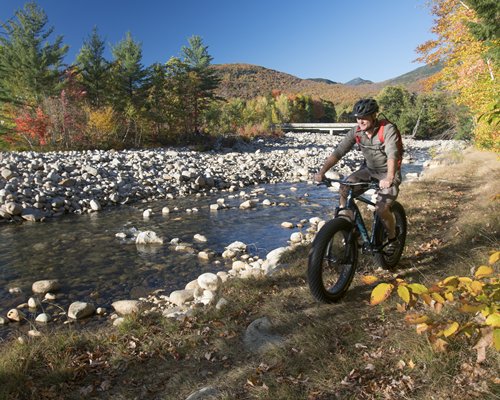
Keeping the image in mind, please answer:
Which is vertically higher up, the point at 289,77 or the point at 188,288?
the point at 289,77

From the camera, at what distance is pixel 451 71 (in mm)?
15602

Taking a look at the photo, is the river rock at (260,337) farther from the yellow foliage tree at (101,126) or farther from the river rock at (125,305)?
the yellow foliage tree at (101,126)

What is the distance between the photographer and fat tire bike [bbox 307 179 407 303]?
355 cm

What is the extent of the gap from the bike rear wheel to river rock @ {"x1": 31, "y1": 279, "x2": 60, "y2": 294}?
5622 millimetres

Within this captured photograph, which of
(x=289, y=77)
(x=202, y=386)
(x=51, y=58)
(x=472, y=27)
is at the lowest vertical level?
(x=202, y=386)

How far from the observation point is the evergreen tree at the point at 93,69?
30.2m

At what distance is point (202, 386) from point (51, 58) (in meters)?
30.5

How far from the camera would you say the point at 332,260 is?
375cm

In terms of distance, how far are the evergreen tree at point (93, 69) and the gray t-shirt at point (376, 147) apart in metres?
30.8

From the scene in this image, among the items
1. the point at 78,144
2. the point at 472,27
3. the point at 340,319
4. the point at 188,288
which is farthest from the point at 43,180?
the point at 472,27

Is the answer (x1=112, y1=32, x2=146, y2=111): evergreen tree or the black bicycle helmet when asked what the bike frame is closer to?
the black bicycle helmet

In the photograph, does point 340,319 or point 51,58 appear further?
point 51,58

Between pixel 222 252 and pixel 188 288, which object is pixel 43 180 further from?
pixel 188 288

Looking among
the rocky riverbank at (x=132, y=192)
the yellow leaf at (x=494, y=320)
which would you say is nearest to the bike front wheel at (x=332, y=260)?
the rocky riverbank at (x=132, y=192)
